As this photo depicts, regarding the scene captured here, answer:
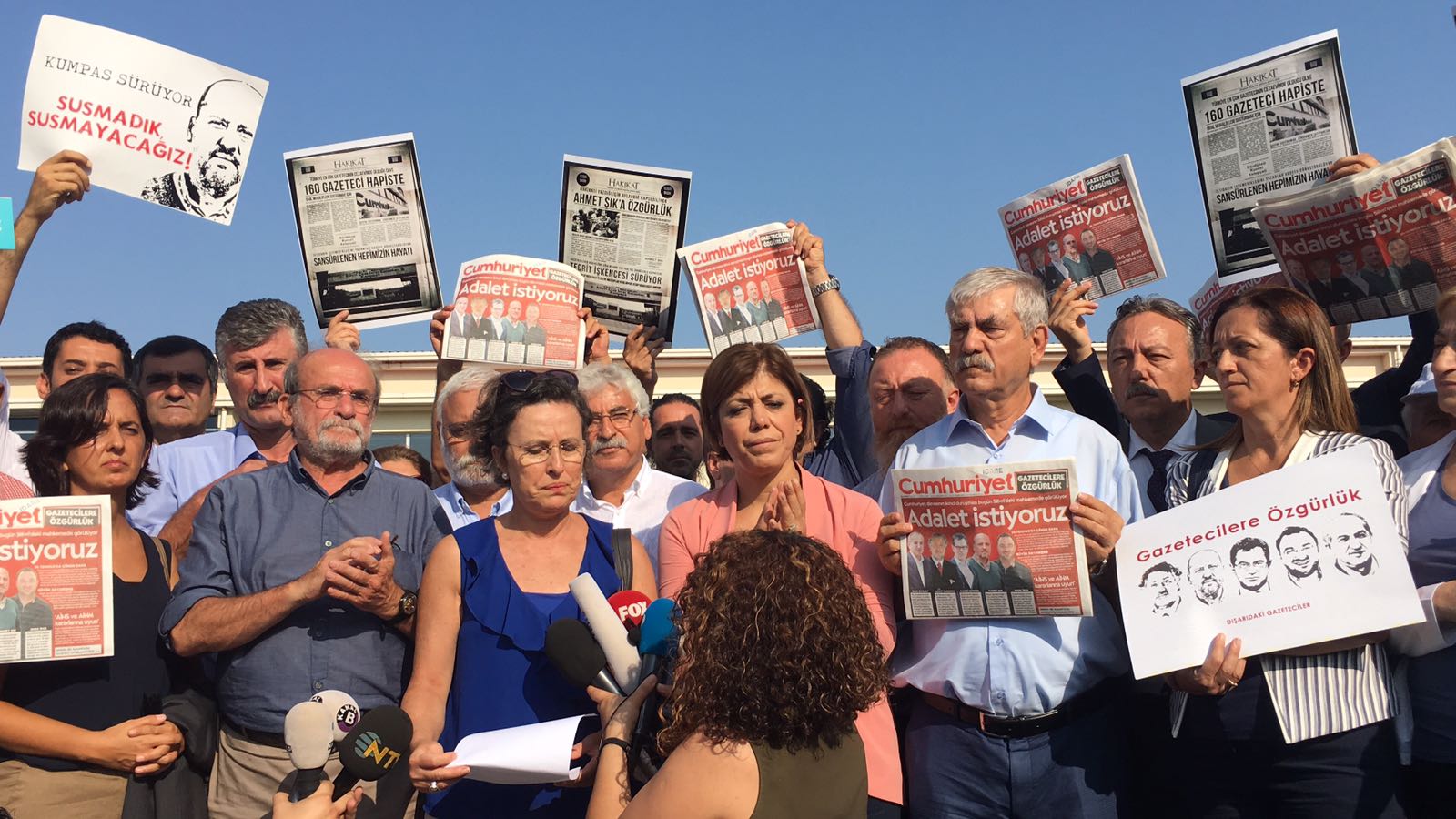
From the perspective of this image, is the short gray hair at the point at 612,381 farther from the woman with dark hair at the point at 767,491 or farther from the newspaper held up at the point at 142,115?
the newspaper held up at the point at 142,115

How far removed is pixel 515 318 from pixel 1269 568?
12.3 ft

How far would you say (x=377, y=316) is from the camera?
668 centimetres

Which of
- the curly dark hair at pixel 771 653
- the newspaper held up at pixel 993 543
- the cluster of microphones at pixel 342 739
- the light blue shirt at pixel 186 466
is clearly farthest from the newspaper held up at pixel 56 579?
the newspaper held up at pixel 993 543

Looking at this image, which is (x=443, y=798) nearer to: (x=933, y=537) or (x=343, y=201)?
(x=933, y=537)

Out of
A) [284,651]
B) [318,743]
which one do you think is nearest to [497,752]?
[318,743]

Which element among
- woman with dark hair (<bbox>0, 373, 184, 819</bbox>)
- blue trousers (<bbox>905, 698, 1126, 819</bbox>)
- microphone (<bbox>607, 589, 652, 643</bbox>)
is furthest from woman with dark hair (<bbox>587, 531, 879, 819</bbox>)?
woman with dark hair (<bbox>0, 373, 184, 819</bbox>)

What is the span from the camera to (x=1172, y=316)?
609 centimetres

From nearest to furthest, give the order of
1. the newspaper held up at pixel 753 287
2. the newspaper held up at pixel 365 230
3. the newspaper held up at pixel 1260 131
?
1. the newspaper held up at pixel 1260 131
2. the newspaper held up at pixel 753 287
3. the newspaper held up at pixel 365 230

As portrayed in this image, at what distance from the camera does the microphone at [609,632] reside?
12.9ft

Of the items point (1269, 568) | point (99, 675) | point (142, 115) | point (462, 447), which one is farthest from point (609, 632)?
point (142, 115)

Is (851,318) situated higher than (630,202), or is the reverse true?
(630,202)

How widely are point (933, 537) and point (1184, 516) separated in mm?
836

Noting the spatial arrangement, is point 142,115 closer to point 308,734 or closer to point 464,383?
point 464,383

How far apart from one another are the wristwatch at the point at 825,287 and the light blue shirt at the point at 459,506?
6.01 ft
